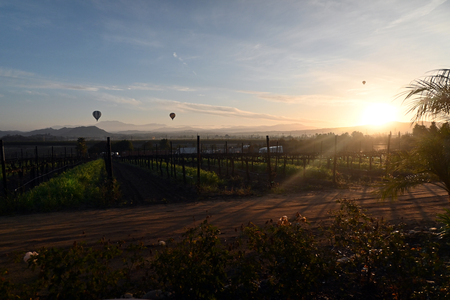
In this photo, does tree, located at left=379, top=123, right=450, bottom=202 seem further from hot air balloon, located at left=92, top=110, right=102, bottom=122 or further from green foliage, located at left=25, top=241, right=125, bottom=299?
hot air balloon, located at left=92, top=110, right=102, bottom=122

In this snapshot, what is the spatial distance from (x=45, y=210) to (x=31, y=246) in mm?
4264

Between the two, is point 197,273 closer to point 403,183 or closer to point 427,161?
point 403,183

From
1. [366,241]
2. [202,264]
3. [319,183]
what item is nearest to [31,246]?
[202,264]

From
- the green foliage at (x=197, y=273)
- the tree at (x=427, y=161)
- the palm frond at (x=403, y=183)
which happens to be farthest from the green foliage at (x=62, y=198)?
the tree at (x=427, y=161)

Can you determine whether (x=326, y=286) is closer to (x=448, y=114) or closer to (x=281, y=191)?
(x=448, y=114)

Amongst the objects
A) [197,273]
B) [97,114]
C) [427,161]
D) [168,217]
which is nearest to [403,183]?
[427,161]

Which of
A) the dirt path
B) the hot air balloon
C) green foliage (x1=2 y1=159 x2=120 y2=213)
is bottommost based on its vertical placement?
the dirt path

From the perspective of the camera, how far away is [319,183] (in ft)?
53.8

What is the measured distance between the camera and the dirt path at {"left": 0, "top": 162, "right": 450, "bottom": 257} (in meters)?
6.62

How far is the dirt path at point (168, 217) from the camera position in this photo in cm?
662

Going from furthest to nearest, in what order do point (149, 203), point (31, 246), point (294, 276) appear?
point (149, 203) < point (31, 246) < point (294, 276)


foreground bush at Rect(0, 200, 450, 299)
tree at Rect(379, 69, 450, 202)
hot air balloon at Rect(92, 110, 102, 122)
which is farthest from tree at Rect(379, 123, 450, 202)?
hot air balloon at Rect(92, 110, 102, 122)

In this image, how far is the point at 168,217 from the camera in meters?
8.61

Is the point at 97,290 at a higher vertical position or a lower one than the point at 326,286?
higher
